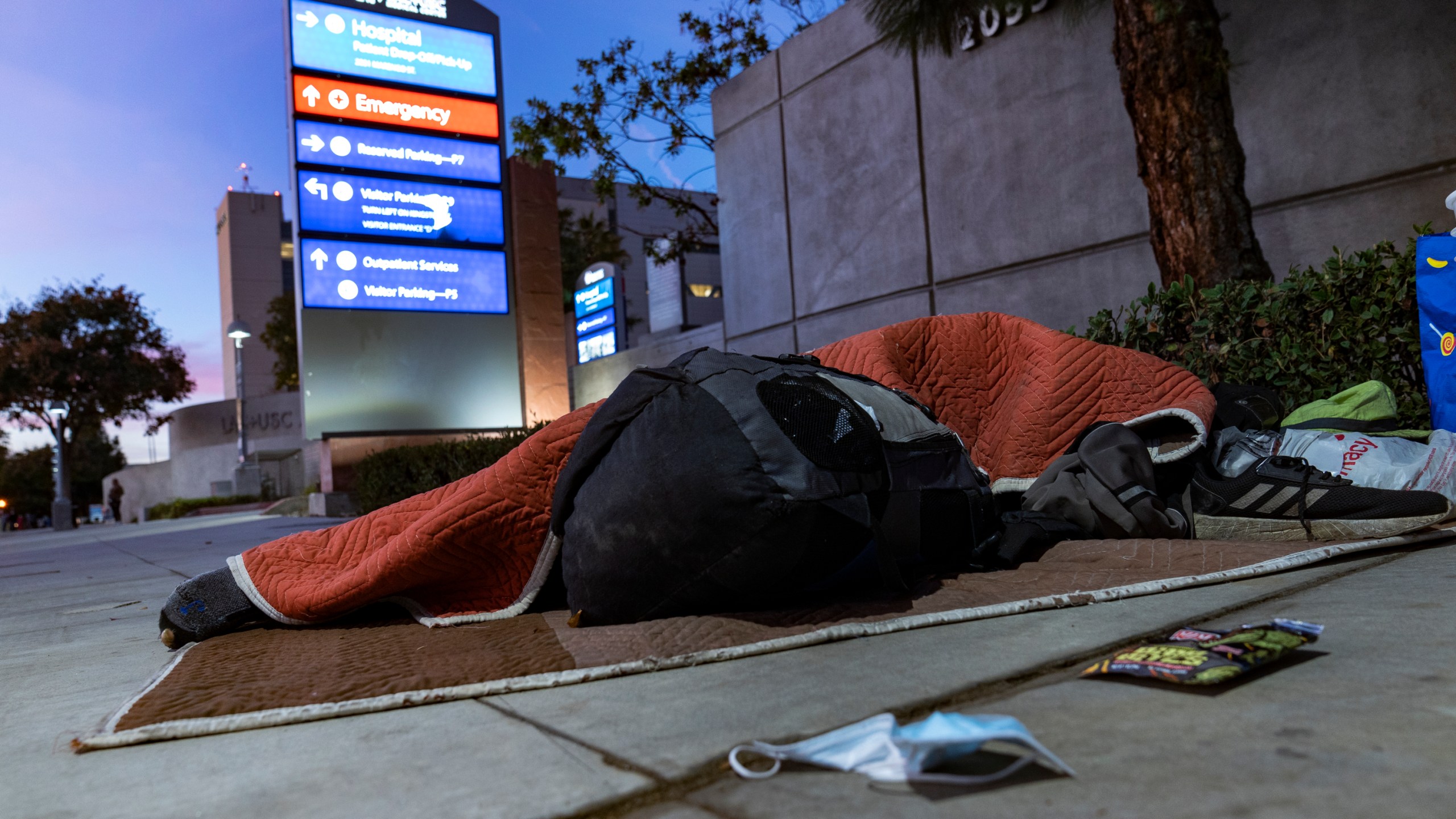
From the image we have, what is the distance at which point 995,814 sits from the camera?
0.82 metres

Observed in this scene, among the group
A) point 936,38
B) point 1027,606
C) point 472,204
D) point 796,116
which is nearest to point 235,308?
point 472,204

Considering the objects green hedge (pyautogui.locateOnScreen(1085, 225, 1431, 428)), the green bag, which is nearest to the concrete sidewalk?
the green bag

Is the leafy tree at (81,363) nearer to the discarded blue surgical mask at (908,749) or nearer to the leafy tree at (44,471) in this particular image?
the leafy tree at (44,471)

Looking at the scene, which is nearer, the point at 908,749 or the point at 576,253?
the point at 908,749

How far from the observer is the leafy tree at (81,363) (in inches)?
901

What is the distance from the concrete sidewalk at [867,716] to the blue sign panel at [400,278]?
8.85 metres

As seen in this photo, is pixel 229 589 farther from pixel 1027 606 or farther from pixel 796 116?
pixel 796 116

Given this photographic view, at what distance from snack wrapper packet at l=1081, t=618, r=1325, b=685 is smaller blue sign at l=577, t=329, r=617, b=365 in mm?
16784

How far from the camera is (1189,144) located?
399 centimetres

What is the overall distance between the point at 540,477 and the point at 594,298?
56.1ft

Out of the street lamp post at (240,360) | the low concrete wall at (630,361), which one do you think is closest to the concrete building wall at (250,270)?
the street lamp post at (240,360)

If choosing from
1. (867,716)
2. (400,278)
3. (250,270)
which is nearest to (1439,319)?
(867,716)

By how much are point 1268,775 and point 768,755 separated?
516mm

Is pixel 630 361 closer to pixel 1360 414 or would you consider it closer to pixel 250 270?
pixel 1360 414
